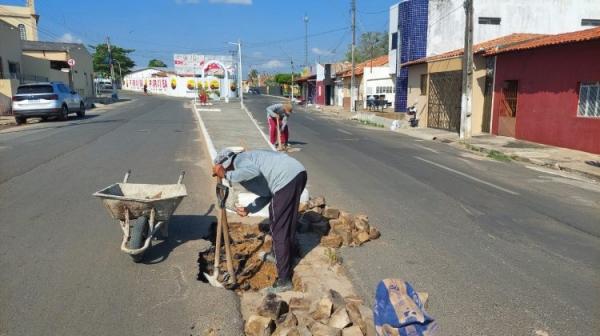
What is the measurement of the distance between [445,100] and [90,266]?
23147 mm

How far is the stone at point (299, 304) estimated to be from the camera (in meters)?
3.88

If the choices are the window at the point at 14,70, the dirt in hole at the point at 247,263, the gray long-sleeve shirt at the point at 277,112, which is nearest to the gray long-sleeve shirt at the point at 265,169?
the dirt in hole at the point at 247,263

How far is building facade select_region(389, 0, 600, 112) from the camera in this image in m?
29.4

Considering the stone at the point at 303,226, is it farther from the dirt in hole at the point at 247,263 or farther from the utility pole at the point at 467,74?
the utility pole at the point at 467,74

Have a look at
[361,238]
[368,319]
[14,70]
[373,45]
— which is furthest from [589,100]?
[373,45]

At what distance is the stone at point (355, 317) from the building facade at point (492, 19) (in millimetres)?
28992

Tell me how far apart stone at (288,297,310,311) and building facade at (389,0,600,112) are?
29.0 meters

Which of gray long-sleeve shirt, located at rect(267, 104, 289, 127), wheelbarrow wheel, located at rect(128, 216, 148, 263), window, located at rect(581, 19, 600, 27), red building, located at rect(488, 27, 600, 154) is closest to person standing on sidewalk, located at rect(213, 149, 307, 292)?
wheelbarrow wheel, located at rect(128, 216, 148, 263)

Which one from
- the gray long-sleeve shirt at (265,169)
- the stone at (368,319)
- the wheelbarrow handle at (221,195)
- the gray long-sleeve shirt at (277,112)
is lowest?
Answer: the stone at (368,319)

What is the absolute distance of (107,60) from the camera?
91.4m

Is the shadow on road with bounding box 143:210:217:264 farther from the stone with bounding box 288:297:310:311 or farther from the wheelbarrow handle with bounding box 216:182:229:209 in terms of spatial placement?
the stone with bounding box 288:297:310:311

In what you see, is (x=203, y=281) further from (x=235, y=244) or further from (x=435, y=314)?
(x=435, y=314)

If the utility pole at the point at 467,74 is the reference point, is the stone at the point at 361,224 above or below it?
below

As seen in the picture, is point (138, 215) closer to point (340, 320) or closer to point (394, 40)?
point (340, 320)
